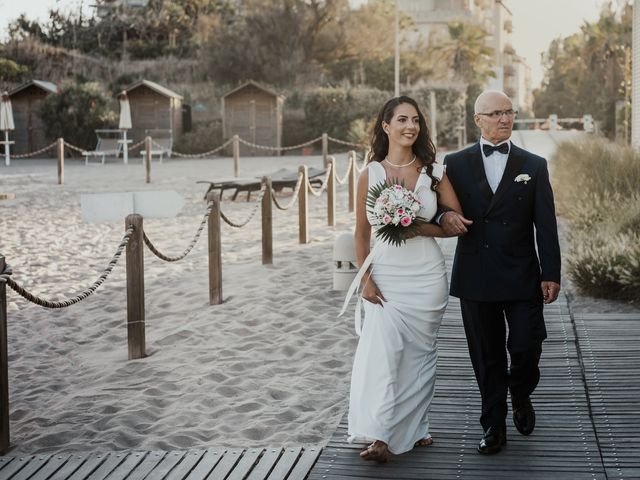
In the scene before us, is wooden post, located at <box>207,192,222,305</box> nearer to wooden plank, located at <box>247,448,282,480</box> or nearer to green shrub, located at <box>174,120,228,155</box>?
wooden plank, located at <box>247,448,282,480</box>

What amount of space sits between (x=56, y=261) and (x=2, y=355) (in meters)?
7.21

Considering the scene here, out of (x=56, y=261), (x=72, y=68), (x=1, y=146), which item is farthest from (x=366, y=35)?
(x=56, y=261)

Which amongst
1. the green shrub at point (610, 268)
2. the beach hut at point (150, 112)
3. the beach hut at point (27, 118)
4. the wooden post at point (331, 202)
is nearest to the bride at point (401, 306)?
the green shrub at point (610, 268)

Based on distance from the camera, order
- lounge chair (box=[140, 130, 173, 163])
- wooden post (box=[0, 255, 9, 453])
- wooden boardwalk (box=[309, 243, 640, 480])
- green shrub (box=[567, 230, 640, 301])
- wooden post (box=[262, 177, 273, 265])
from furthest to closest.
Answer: lounge chair (box=[140, 130, 173, 163]) → wooden post (box=[262, 177, 273, 265]) → green shrub (box=[567, 230, 640, 301]) → wooden post (box=[0, 255, 9, 453]) → wooden boardwalk (box=[309, 243, 640, 480])

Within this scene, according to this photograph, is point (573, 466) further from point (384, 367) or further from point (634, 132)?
point (634, 132)

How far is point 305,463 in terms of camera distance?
4688mm

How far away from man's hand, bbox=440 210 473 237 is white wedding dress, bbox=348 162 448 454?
10 centimetres

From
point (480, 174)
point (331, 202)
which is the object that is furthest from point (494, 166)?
point (331, 202)

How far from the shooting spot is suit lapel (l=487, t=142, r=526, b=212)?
15.2 feet

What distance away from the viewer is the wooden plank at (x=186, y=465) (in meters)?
4.58

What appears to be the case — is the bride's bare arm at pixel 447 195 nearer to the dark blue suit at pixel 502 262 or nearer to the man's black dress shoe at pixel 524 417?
the dark blue suit at pixel 502 262

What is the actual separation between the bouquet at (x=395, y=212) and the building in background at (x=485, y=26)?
5646cm

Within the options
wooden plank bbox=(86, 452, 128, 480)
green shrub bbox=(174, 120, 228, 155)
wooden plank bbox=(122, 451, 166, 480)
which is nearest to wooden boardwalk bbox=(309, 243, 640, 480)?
wooden plank bbox=(122, 451, 166, 480)

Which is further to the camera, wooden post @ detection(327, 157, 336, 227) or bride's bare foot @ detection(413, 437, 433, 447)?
wooden post @ detection(327, 157, 336, 227)
